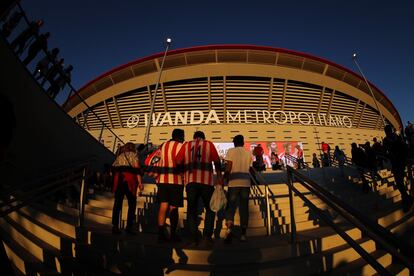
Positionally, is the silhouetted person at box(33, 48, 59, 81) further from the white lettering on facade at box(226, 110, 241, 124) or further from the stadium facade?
the white lettering on facade at box(226, 110, 241, 124)

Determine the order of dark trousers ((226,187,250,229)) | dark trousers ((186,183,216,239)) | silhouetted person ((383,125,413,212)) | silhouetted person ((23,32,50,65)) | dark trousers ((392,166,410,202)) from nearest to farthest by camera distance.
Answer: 1. dark trousers ((186,183,216,239))
2. dark trousers ((226,187,250,229))
3. dark trousers ((392,166,410,202))
4. silhouetted person ((383,125,413,212))
5. silhouetted person ((23,32,50,65))

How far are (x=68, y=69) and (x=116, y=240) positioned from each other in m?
6.90

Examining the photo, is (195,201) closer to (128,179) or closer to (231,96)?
(128,179)

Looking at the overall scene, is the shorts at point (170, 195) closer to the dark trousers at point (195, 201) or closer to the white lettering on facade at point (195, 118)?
the dark trousers at point (195, 201)

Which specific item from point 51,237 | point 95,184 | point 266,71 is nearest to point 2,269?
point 51,237

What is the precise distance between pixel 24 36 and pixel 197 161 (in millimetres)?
5565

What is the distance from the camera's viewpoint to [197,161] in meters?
3.50

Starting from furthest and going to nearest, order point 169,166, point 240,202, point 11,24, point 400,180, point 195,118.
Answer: point 195,118
point 11,24
point 400,180
point 240,202
point 169,166

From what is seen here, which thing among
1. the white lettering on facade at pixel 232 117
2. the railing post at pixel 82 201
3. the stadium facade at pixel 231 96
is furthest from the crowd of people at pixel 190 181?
the white lettering on facade at pixel 232 117

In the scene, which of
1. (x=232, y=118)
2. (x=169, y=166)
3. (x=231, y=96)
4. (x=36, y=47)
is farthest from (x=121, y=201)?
(x=231, y=96)

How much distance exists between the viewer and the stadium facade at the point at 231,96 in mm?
19547

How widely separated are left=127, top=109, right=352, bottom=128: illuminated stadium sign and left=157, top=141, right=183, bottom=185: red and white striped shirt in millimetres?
15732

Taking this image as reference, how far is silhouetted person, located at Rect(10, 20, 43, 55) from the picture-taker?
5445 mm

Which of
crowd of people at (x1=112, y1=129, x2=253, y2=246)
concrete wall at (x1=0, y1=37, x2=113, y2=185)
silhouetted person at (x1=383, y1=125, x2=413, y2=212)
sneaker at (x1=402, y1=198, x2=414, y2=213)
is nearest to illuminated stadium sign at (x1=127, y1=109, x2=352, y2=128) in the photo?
concrete wall at (x1=0, y1=37, x2=113, y2=185)
